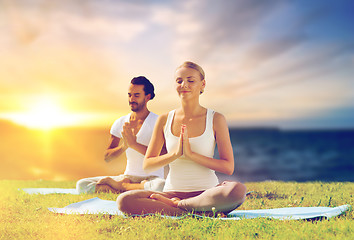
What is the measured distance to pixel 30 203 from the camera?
26.3ft

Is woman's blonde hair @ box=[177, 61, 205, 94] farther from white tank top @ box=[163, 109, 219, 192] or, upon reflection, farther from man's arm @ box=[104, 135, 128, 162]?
man's arm @ box=[104, 135, 128, 162]

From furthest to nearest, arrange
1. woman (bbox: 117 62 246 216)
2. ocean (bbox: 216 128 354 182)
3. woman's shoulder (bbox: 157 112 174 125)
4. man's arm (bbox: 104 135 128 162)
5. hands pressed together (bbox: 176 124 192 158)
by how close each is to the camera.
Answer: ocean (bbox: 216 128 354 182), man's arm (bbox: 104 135 128 162), woman's shoulder (bbox: 157 112 174 125), woman (bbox: 117 62 246 216), hands pressed together (bbox: 176 124 192 158)

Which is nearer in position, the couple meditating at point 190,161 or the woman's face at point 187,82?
the couple meditating at point 190,161

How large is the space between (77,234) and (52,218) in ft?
3.81

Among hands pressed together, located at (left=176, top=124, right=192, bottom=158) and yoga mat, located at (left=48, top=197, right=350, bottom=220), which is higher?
hands pressed together, located at (left=176, top=124, right=192, bottom=158)

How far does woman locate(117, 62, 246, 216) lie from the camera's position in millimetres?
5781

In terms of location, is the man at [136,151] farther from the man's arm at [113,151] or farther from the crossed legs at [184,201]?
the crossed legs at [184,201]

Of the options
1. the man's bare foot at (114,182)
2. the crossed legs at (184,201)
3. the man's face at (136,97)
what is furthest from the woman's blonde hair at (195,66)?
the man's bare foot at (114,182)

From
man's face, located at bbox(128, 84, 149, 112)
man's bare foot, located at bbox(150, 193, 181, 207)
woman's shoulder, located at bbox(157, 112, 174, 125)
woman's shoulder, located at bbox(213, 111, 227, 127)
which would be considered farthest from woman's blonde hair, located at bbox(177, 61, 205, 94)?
man's face, located at bbox(128, 84, 149, 112)

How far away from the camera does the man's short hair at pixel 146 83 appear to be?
341 inches

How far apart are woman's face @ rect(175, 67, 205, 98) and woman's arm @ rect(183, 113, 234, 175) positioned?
559 millimetres

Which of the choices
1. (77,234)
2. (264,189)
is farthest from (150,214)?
(264,189)

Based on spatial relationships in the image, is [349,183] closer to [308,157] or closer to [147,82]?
[147,82]

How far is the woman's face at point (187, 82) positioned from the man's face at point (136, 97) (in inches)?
105
